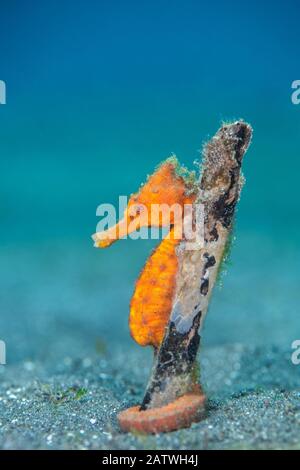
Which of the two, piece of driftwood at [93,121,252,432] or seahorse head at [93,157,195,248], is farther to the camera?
seahorse head at [93,157,195,248]

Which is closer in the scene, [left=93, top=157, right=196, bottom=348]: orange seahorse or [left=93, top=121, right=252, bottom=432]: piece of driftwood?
[left=93, top=121, right=252, bottom=432]: piece of driftwood

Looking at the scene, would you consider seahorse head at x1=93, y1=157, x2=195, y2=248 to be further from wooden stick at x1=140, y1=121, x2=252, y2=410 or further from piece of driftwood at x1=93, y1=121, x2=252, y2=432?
wooden stick at x1=140, y1=121, x2=252, y2=410

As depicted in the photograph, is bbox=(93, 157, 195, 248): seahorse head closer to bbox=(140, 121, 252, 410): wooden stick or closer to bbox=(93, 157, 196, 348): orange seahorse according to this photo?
bbox=(93, 157, 196, 348): orange seahorse

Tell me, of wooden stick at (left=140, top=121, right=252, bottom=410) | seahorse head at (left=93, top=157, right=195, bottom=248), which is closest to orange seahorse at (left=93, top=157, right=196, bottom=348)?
seahorse head at (left=93, top=157, right=195, bottom=248)

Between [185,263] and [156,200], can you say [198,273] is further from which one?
[156,200]

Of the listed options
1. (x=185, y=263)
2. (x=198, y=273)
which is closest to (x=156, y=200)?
(x=185, y=263)

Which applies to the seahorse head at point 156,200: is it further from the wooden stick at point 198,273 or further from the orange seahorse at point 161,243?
the wooden stick at point 198,273

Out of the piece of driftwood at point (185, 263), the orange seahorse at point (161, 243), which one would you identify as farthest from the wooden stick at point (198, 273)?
the orange seahorse at point (161, 243)

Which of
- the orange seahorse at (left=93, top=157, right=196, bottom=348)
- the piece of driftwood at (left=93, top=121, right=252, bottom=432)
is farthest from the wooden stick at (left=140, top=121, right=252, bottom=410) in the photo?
the orange seahorse at (left=93, top=157, right=196, bottom=348)

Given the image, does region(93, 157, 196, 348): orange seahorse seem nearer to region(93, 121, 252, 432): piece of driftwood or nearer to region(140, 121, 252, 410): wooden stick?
region(93, 121, 252, 432): piece of driftwood
